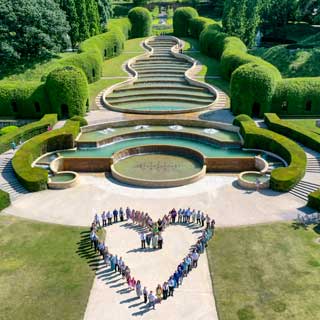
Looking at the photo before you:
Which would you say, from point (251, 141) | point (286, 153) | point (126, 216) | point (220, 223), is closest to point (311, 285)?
point (220, 223)

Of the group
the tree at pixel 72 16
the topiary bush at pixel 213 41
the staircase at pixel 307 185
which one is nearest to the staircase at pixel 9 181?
the staircase at pixel 307 185

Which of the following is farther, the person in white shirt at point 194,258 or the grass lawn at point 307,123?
the grass lawn at point 307,123

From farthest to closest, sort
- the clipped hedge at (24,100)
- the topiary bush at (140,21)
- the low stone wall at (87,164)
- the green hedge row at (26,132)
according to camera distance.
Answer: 1. the topiary bush at (140,21)
2. the clipped hedge at (24,100)
3. the green hedge row at (26,132)
4. the low stone wall at (87,164)

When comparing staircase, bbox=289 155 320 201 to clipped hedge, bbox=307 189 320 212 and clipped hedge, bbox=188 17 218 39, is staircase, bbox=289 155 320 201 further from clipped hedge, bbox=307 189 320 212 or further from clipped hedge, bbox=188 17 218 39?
clipped hedge, bbox=188 17 218 39

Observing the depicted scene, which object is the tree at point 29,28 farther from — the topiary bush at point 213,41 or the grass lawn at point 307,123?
the grass lawn at point 307,123

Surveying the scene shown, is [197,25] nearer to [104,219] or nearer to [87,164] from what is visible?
[87,164]

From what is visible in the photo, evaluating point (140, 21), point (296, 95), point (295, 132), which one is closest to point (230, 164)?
point (295, 132)

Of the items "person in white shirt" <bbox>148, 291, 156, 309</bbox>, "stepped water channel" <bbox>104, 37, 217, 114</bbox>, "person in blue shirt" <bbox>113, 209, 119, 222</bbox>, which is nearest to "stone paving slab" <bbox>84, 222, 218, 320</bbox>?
"person in white shirt" <bbox>148, 291, 156, 309</bbox>
